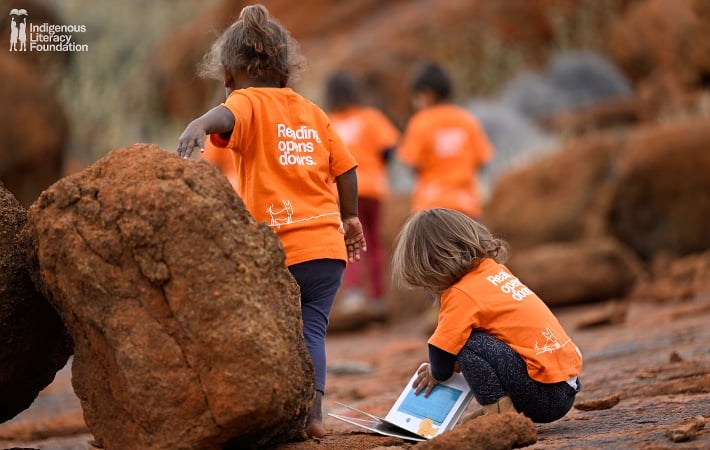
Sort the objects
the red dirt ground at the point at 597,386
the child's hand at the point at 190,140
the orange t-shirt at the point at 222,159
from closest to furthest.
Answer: the child's hand at the point at 190,140 < the red dirt ground at the point at 597,386 < the orange t-shirt at the point at 222,159

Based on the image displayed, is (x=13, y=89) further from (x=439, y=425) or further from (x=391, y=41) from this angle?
(x=439, y=425)

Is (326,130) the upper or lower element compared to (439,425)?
upper

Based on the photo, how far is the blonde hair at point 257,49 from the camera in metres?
3.92

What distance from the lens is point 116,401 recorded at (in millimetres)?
3385

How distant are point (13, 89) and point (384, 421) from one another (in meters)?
8.05

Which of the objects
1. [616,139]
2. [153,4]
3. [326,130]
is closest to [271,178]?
[326,130]

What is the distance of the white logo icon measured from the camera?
12352mm

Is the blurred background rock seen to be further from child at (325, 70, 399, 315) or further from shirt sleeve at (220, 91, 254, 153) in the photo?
shirt sleeve at (220, 91, 254, 153)

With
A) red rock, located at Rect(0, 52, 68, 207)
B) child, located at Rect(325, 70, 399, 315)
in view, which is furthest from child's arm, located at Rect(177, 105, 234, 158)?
red rock, located at Rect(0, 52, 68, 207)

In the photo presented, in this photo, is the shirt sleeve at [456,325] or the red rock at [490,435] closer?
the red rock at [490,435]

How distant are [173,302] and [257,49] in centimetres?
109

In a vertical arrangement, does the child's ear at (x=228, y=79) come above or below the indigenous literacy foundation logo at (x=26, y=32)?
below

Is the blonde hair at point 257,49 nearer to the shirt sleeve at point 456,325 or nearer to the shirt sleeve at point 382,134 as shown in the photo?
the shirt sleeve at point 456,325

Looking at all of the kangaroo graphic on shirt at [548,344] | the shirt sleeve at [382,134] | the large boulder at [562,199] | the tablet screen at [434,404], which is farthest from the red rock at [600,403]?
the large boulder at [562,199]
